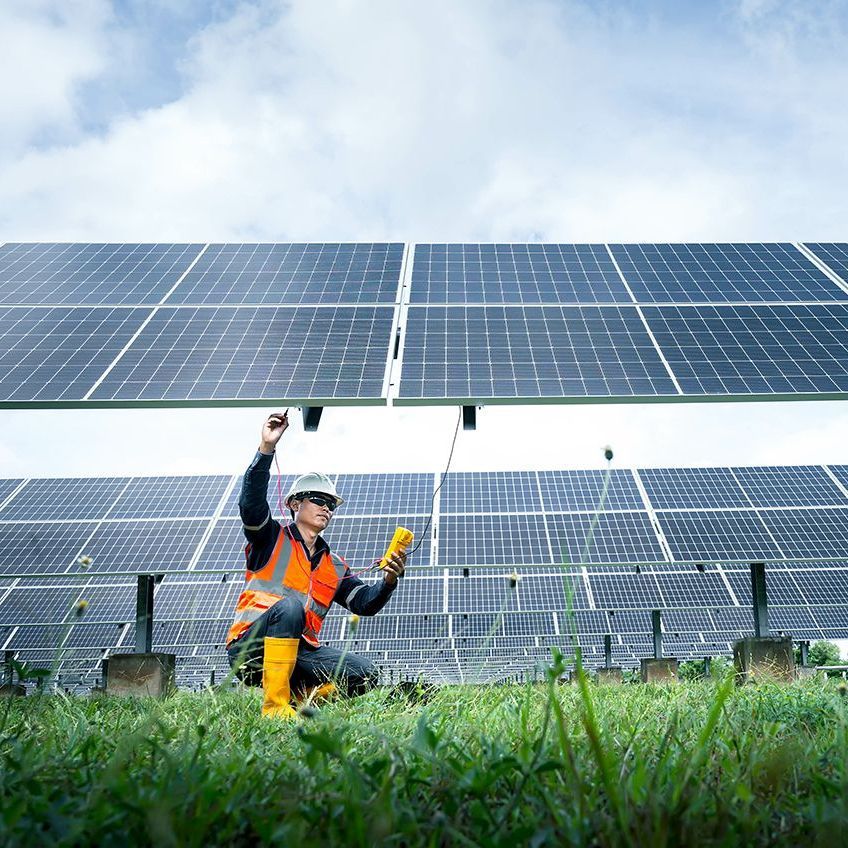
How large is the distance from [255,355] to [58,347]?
202 cm

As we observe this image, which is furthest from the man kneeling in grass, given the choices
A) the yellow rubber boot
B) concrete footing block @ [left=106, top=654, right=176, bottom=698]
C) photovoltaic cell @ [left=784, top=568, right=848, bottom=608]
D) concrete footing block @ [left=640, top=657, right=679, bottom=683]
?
photovoltaic cell @ [left=784, top=568, right=848, bottom=608]

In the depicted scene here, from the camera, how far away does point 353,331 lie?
870cm

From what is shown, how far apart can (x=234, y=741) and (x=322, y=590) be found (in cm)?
346

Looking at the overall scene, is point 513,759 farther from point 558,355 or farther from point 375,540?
point 375,540

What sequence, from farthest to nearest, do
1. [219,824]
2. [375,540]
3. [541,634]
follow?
[541,634] < [375,540] < [219,824]

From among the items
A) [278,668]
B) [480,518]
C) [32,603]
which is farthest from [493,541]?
[32,603]

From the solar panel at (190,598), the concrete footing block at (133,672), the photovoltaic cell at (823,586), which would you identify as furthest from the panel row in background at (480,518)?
the photovoltaic cell at (823,586)

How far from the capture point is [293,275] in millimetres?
10688

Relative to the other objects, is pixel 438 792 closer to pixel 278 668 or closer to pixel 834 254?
pixel 278 668

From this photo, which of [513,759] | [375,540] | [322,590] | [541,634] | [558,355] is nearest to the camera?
[513,759]

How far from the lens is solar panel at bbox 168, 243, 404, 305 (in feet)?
32.2

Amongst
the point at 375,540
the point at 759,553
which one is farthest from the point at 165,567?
the point at 759,553

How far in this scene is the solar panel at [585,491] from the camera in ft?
61.3

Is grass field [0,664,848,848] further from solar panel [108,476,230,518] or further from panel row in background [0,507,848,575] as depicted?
solar panel [108,476,230,518]
